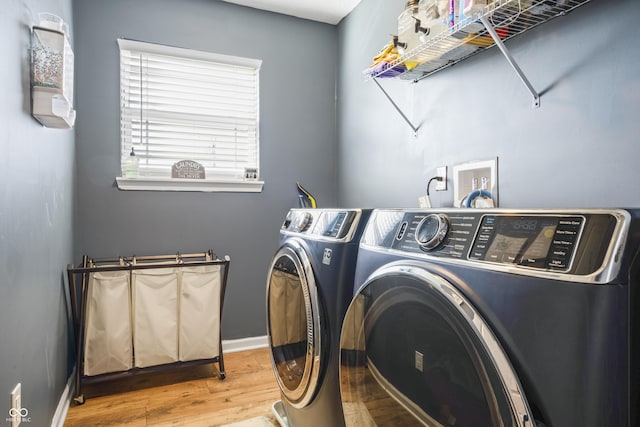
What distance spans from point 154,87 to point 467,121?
1.92 meters

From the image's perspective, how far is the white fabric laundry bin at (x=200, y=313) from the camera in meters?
2.20

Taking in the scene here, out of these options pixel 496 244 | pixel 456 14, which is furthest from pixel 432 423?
pixel 456 14

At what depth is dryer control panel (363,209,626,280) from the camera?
0.53 m

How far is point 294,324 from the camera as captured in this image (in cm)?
147

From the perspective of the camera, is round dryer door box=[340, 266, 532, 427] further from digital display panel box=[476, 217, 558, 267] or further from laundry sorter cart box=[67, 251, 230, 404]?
laundry sorter cart box=[67, 251, 230, 404]

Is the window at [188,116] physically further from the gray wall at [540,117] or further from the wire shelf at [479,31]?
the wire shelf at [479,31]

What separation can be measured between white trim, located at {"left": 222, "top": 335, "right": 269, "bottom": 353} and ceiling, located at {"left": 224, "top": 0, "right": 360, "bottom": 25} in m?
2.30

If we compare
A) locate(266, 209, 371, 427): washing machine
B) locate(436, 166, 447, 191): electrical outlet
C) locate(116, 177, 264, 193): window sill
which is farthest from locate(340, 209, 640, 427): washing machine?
locate(116, 177, 264, 193): window sill

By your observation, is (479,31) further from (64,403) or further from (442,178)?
(64,403)

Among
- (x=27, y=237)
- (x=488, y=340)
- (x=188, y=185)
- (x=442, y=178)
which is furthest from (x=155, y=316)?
(x=488, y=340)

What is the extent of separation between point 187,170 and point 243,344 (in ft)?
4.08

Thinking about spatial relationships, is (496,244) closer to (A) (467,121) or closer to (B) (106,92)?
(A) (467,121)

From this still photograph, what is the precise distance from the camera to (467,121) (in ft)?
5.58

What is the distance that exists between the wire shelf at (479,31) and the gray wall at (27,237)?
55.2 inches
